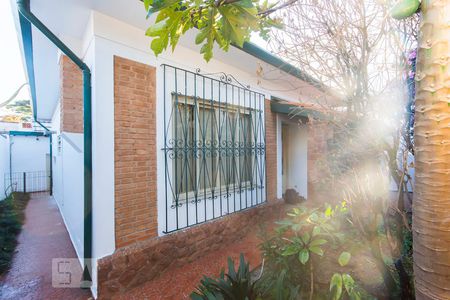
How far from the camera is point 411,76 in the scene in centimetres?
206

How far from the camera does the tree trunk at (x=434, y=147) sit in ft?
3.07

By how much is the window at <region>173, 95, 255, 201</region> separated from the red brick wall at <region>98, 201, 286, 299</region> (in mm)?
697

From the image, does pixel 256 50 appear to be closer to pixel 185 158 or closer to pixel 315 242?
pixel 185 158

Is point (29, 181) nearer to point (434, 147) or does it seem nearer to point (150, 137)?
point (150, 137)

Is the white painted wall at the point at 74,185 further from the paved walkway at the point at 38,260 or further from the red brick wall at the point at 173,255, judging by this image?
the red brick wall at the point at 173,255

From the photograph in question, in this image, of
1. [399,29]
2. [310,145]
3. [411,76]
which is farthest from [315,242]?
[310,145]

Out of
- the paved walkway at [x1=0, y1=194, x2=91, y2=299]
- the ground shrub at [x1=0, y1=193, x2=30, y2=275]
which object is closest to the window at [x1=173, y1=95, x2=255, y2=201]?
the paved walkway at [x1=0, y1=194, x2=91, y2=299]

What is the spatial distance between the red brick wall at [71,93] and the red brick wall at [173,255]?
265 centimetres

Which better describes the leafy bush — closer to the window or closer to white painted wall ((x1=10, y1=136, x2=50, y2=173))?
the window

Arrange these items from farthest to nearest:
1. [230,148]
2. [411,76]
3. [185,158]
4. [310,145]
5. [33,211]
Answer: [33,211], [310,145], [230,148], [185,158], [411,76]

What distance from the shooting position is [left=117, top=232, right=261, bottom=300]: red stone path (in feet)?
10.0

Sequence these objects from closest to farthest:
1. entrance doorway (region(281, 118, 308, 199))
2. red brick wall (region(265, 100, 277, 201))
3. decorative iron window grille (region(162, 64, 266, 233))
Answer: decorative iron window grille (region(162, 64, 266, 233))
red brick wall (region(265, 100, 277, 201))
entrance doorway (region(281, 118, 308, 199))

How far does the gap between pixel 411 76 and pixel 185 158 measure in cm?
329

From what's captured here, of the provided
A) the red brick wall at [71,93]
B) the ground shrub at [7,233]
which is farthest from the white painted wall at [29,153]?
the red brick wall at [71,93]
